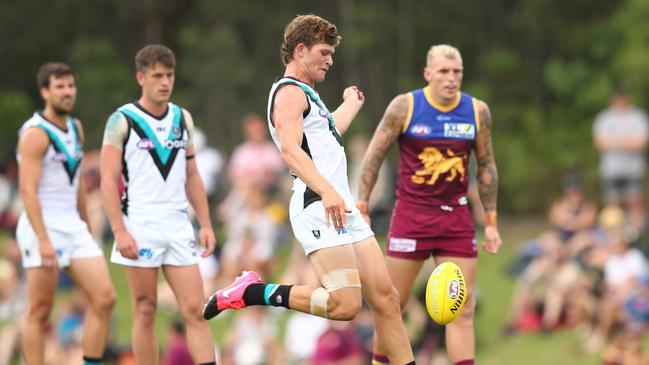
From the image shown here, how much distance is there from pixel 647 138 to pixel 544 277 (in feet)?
10.4

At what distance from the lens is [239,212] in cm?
1772

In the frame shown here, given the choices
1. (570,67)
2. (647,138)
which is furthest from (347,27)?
(647,138)

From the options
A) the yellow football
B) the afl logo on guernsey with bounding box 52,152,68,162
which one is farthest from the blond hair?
the afl logo on guernsey with bounding box 52,152,68,162

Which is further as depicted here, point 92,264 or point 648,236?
point 648,236

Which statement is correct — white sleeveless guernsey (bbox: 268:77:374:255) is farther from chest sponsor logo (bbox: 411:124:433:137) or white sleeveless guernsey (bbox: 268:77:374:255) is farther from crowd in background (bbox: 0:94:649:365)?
crowd in background (bbox: 0:94:649:365)

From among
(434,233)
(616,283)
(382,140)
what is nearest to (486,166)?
(434,233)

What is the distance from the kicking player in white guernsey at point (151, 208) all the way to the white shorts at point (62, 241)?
660 mm

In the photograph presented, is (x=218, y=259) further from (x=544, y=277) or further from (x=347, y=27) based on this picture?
(x=347, y=27)

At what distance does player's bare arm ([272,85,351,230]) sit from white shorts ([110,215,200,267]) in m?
1.66

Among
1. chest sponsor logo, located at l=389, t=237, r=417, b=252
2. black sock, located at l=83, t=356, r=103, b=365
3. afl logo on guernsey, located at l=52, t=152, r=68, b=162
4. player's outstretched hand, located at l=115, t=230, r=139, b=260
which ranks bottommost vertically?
black sock, located at l=83, t=356, r=103, b=365

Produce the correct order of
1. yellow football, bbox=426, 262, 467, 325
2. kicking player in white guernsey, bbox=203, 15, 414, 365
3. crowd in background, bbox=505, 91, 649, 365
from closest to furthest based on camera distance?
kicking player in white guernsey, bbox=203, 15, 414, 365 → yellow football, bbox=426, 262, 467, 325 → crowd in background, bbox=505, 91, 649, 365

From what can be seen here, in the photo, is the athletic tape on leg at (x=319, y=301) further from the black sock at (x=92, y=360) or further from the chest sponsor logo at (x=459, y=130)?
the black sock at (x=92, y=360)

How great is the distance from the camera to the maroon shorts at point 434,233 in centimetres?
948

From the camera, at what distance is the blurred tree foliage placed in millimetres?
22641
